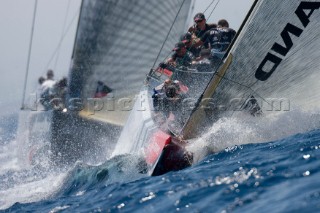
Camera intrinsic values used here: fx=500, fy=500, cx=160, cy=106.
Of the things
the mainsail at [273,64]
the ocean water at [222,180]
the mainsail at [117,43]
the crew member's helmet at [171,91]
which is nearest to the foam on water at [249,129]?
the ocean water at [222,180]

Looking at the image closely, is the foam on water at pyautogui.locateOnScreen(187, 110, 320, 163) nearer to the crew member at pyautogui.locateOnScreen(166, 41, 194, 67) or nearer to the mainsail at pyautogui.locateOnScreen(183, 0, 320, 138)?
the mainsail at pyautogui.locateOnScreen(183, 0, 320, 138)

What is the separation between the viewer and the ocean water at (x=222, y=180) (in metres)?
3.96

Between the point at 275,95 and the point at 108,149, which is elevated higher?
the point at 275,95

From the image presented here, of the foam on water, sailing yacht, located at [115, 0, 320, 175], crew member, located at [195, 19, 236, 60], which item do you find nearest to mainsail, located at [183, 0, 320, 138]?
sailing yacht, located at [115, 0, 320, 175]

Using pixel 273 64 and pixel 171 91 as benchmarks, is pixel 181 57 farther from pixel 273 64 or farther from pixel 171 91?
pixel 273 64

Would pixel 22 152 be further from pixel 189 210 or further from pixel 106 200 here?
pixel 189 210

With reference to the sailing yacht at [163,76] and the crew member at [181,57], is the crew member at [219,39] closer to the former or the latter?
the sailing yacht at [163,76]

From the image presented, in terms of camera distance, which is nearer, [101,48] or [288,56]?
[288,56]

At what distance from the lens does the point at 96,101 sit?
9.84 metres

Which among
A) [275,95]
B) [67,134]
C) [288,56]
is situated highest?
[288,56]

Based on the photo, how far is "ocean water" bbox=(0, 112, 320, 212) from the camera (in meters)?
3.96

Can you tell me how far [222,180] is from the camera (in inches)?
180

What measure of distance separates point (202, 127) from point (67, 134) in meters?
4.84

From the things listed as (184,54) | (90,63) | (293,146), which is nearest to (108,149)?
(90,63)
